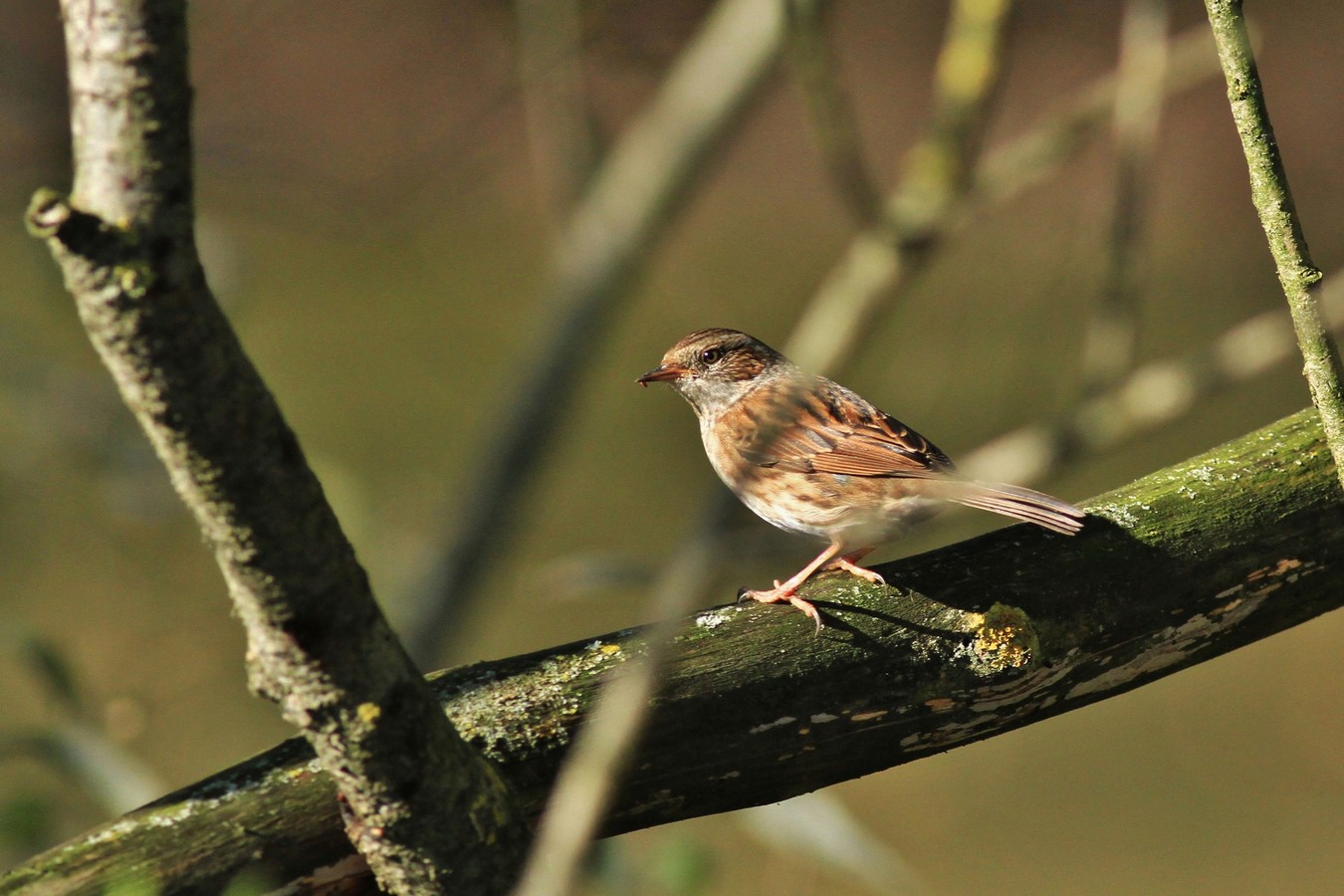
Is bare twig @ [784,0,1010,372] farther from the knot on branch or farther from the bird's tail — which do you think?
the knot on branch

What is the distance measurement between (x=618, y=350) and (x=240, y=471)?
6.34 metres

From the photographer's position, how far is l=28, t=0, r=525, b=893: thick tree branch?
3.85 feet

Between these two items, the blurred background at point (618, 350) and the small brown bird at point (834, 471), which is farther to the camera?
the blurred background at point (618, 350)

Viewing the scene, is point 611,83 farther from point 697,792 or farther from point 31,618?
point 697,792

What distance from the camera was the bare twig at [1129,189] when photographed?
10.7ft

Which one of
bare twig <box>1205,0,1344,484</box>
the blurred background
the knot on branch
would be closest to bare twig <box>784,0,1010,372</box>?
the blurred background

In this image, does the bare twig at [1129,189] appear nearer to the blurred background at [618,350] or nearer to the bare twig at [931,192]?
the blurred background at [618,350]

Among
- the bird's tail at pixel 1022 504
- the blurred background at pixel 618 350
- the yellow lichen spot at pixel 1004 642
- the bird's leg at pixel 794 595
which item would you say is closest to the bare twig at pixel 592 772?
the bird's leg at pixel 794 595

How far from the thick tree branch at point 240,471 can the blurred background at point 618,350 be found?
1680 millimetres

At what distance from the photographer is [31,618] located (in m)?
6.59

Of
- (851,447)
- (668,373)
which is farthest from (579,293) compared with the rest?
(851,447)

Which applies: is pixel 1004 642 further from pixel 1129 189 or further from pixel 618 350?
pixel 618 350

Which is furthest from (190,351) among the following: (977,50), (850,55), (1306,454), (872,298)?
(850,55)

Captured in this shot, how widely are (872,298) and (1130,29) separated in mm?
951
